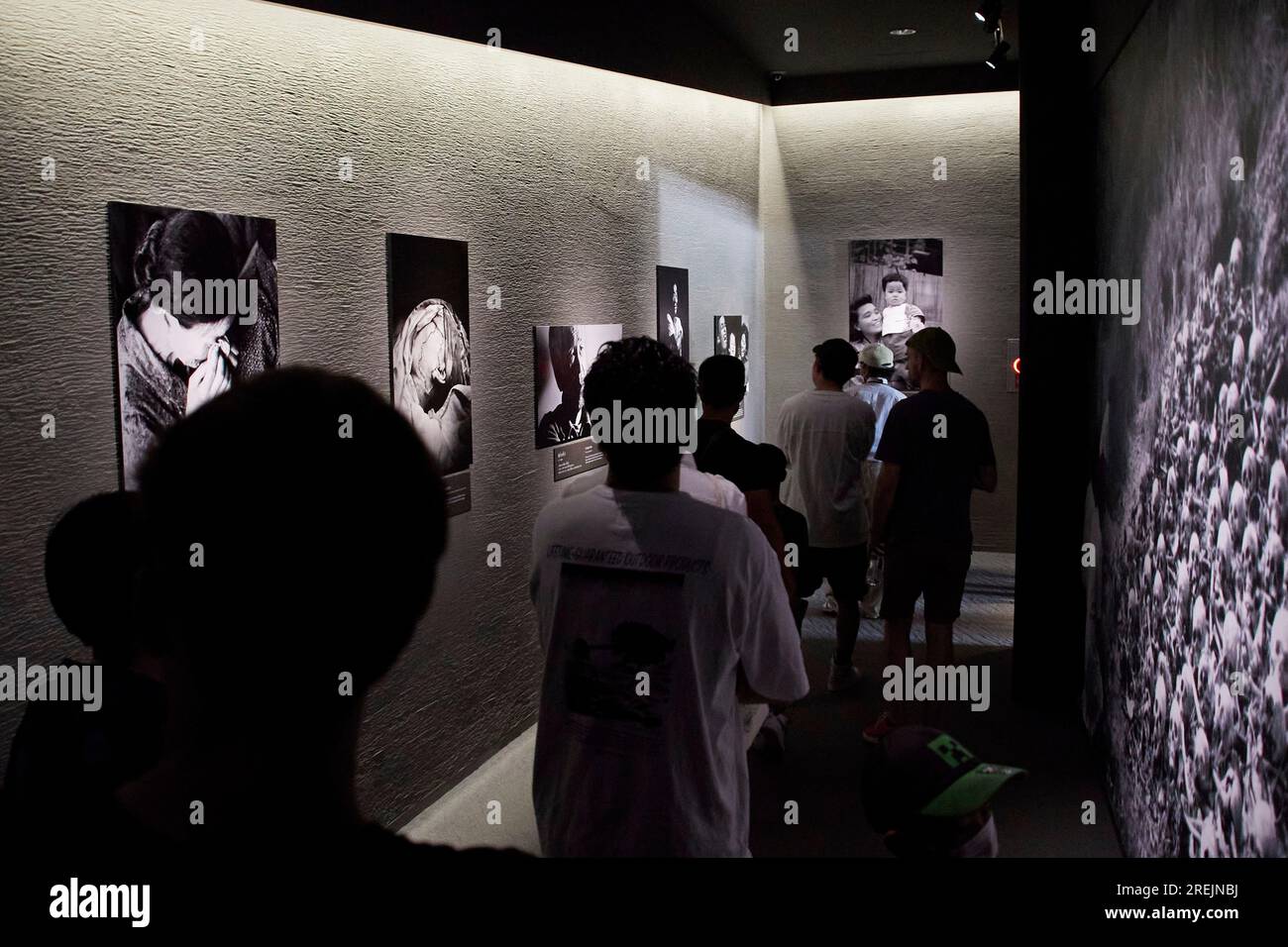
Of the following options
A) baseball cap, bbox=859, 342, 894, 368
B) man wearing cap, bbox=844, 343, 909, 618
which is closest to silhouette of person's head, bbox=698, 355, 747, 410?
man wearing cap, bbox=844, 343, 909, 618

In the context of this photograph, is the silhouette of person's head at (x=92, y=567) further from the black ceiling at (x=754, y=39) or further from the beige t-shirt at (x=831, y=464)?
the beige t-shirt at (x=831, y=464)

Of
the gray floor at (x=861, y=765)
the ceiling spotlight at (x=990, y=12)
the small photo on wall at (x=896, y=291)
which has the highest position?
the ceiling spotlight at (x=990, y=12)

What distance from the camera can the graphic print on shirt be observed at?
2.18 metres

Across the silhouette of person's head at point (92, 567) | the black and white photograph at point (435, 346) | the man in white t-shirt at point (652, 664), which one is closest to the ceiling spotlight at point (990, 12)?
the black and white photograph at point (435, 346)

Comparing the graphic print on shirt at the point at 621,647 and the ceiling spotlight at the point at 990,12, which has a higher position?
the ceiling spotlight at the point at 990,12

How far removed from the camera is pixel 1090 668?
16.7 ft

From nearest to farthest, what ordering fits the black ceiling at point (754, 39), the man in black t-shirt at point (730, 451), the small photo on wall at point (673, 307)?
the man in black t-shirt at point (730, 451) → the black ceiling at point (754, 39) → the small photo on wall at point (673, 307)

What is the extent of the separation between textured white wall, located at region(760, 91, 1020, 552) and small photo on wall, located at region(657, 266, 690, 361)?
2436 mm

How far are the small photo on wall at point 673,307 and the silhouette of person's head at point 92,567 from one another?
5038 millimetres

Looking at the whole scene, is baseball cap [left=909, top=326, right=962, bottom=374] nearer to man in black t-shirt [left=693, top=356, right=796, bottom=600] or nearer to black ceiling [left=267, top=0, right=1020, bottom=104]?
man in black t-shirt [left=693, top=356, right=796, bottom=600]

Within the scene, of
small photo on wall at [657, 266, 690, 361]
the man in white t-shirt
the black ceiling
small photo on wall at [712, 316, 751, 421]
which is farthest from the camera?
small photo on wall at [712, 316, 751, 421]

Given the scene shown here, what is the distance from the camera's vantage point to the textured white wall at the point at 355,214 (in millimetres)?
2787
